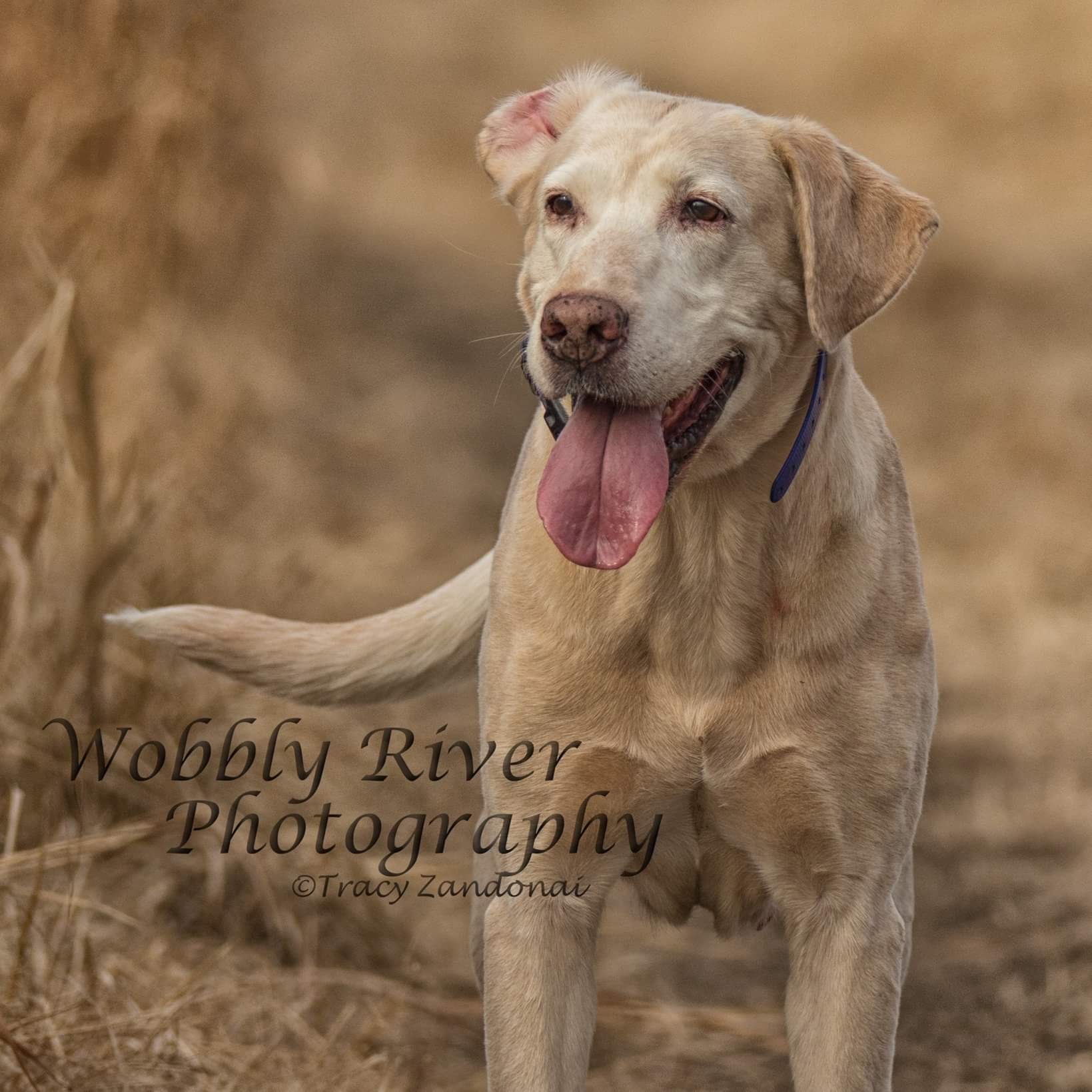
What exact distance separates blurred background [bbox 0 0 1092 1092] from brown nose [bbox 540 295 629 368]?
1478 mm

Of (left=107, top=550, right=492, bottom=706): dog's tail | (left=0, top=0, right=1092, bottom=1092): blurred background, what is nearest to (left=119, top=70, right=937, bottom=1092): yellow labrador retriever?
(left=107, top=550, right=492, bottom=706): dog's tail

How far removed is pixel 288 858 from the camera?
4.33 meters

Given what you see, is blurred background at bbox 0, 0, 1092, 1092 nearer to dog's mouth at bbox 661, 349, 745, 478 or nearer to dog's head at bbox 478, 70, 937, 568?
dog's head at bbox 478, 70, 937, 568

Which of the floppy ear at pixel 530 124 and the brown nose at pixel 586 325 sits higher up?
the floppy ear at pixel 530 124

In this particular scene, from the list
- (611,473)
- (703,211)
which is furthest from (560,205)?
(611,473)

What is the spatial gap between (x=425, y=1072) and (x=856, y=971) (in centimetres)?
150

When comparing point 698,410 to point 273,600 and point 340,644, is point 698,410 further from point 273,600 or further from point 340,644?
point 273,600

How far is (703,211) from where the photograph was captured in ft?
8.87

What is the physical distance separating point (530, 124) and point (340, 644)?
3.43ft

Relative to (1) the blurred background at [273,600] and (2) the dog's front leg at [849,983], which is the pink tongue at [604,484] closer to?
(2) the dog's front leg at [849,983]

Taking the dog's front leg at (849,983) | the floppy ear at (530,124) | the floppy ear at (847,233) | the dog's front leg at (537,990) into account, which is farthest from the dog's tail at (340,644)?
the floppy ear at (847,233)

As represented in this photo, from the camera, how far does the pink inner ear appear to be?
122 inches

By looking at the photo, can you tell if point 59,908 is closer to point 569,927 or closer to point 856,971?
point 569,927

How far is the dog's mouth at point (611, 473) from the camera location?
2.59 metres
